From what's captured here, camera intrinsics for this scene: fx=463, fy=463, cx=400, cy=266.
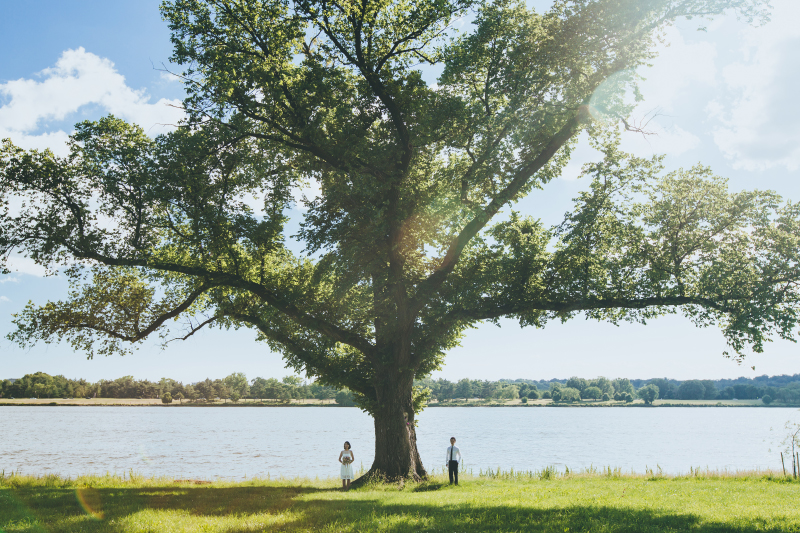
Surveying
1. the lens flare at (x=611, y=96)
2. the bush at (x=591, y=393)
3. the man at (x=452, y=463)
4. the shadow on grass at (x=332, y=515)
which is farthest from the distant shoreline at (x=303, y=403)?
the lens flare at (x=611, y=96)

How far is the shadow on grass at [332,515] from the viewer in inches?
338

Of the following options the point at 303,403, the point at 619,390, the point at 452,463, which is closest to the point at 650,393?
the point at 619,390

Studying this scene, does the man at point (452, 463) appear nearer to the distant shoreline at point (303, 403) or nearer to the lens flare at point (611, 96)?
the lens flare at point (611, 96)

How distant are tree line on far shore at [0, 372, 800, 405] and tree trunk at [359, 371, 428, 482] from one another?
9531cm

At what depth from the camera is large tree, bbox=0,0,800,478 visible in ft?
49.2

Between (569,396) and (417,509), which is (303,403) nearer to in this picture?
(569,396)

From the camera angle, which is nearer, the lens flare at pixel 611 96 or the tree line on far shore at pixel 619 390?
the lens flare at pixel 611 96

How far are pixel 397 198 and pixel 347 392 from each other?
4569 inches

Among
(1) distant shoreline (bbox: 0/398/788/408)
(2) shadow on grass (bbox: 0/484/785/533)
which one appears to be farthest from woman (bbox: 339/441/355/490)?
(1) distant shoreline (bbox: 0/398/788/408)

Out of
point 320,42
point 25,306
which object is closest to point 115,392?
point 25,306

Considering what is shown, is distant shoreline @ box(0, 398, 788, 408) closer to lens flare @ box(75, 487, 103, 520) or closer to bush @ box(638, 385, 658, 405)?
bush @ box(638, 385, 658, 405)

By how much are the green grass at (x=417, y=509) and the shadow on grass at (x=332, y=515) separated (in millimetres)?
23

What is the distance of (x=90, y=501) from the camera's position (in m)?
12.4

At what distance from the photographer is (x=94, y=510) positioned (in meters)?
10.9
